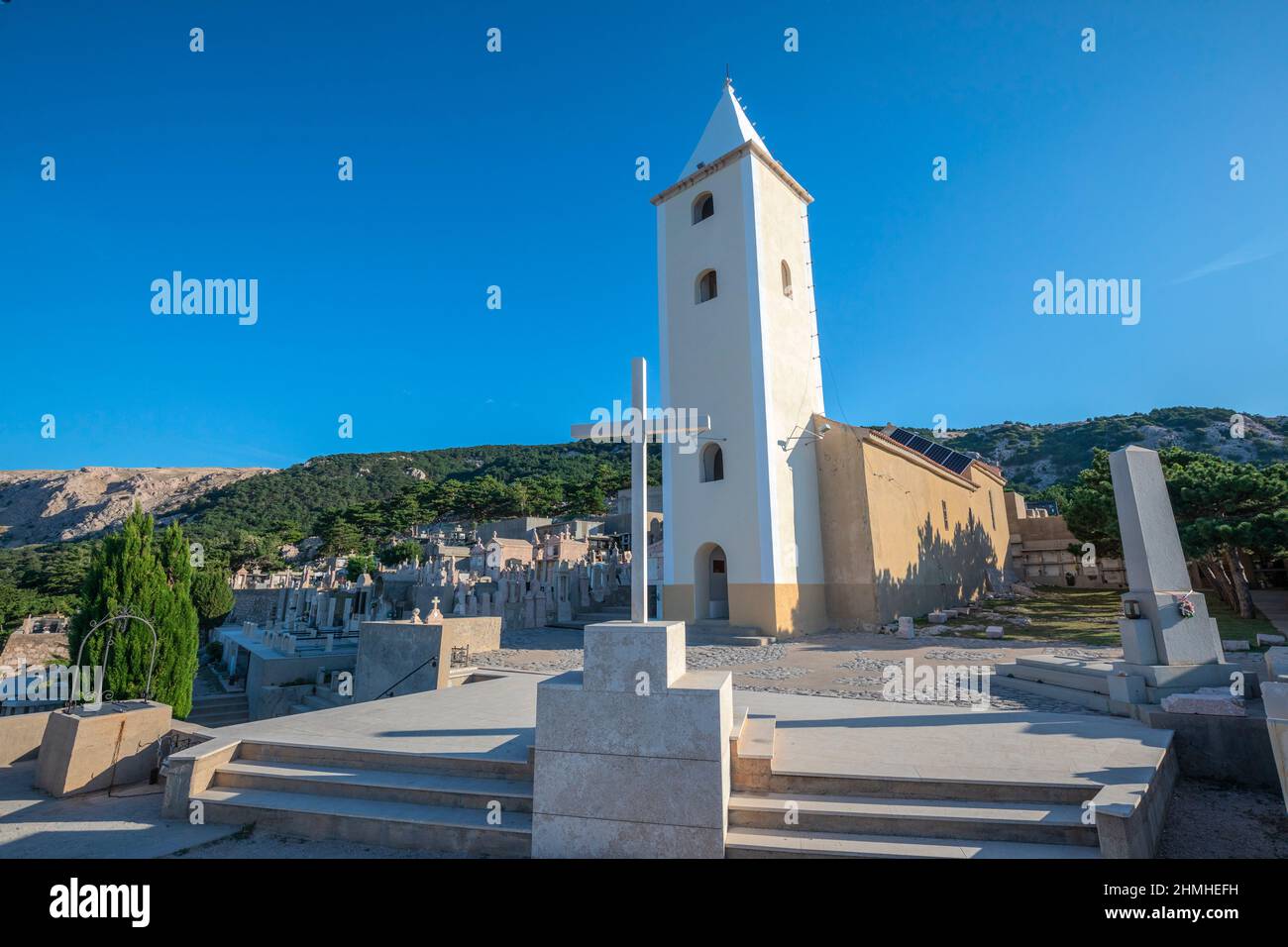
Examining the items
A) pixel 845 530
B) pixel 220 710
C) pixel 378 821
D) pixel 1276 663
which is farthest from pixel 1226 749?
pixel 220 710

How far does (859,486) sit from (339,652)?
16.6m

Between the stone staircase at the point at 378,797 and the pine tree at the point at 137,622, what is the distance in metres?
6.72

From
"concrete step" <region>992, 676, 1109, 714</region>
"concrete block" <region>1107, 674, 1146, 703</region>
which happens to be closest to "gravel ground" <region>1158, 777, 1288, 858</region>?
"concrete block" <region>1107, 674, 1146, 703</region>

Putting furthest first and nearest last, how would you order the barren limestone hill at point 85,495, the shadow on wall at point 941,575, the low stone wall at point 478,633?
the barren limestone hill at point 85,495 < the shadow on wall at point 941,575 < the low stone wall at point 478,633

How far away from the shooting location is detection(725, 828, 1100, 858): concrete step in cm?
374

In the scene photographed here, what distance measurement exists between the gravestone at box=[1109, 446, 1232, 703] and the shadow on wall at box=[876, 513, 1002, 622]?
34.6 ft

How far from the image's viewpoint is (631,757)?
389cm

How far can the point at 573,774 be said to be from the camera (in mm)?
3969

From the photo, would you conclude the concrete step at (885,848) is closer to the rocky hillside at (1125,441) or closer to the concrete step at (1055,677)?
the concrete step at (1055,677)

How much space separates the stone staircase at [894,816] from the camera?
12.6ft

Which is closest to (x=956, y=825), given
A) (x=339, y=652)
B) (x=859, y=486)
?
(x=859, y=486)

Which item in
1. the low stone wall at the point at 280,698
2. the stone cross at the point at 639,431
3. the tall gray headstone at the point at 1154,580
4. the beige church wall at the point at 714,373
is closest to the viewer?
the stone cross at the point at 639,431

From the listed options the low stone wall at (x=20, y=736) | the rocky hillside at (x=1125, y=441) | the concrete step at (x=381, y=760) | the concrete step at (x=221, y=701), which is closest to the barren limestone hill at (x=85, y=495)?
the concrete step at (x=221, y=701)
